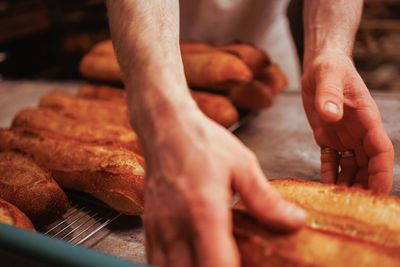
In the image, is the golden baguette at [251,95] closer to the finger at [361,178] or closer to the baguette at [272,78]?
the baguette at [272,78]

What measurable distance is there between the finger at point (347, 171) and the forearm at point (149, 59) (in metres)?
0.68

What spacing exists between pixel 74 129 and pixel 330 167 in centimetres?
104

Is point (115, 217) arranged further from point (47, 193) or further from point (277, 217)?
point (277, 217)

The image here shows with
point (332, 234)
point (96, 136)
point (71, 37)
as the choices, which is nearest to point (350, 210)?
point (332, 234)

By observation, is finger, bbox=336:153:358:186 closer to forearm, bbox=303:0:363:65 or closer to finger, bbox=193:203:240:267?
forearm, bbox=303:0:363:65

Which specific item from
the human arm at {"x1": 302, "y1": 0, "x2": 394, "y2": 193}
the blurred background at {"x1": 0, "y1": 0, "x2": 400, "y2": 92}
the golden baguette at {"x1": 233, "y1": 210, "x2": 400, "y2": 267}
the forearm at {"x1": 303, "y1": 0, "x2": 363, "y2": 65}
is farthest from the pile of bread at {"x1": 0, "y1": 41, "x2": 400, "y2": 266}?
the blurred background at {"x1": 0, "y1": 0, "x2": 400, "y2": 92}

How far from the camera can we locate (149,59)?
89 centimetres

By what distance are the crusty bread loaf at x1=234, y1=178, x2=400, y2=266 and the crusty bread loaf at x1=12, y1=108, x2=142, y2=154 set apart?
73 cm

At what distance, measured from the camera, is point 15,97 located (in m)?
2.63

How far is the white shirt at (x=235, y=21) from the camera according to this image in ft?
7.99

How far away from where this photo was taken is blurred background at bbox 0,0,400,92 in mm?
3184

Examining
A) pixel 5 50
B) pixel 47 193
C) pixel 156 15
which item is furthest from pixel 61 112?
pixel 5 50

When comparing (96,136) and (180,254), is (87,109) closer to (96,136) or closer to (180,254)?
(96,136)

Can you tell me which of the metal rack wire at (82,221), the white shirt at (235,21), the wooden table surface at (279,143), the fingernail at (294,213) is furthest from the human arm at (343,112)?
the white shirt at (235,21)
